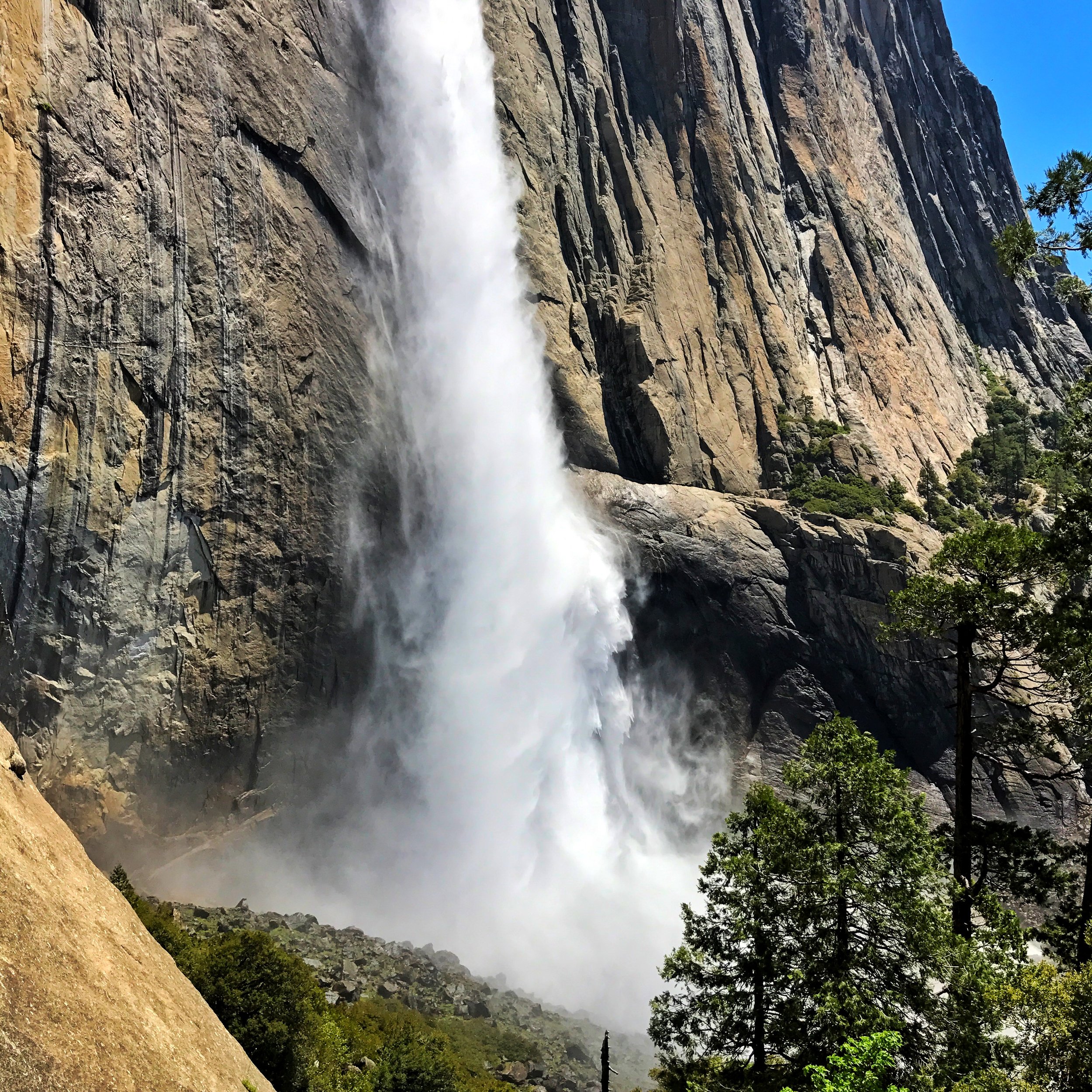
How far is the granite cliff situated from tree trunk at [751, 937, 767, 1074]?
2135 centimetres

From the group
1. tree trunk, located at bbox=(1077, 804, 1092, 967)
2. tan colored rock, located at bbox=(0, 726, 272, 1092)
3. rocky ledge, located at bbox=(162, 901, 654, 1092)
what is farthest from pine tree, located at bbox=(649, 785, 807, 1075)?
rocky ledge, located at bbox=(162, 901, 654, 1092)

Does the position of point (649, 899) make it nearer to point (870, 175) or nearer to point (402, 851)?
point (402, 851)

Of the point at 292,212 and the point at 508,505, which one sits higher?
the point at 292,212

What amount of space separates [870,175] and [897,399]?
23345 mm

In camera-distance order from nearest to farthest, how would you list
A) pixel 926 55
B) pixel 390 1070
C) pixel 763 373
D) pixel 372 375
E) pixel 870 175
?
1. pixel 390 1070
2. pixel 372 375
3. pixel 763 373
4. pixel 870 175
5. pixel 926 55

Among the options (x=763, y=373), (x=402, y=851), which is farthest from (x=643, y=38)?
(x=402, y=851)

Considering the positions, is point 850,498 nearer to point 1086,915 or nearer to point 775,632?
point 775,632

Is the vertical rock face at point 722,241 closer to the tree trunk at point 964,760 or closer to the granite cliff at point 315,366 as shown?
the granite cliff at point 315,366

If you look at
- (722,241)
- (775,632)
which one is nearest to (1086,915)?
(775,632)

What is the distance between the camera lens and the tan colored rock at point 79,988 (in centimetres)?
511

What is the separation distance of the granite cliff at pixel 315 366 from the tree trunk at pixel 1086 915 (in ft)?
81.4

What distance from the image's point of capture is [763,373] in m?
50.2

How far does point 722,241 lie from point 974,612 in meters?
44.2

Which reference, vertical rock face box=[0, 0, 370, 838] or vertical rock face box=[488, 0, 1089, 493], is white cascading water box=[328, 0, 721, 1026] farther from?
vertical rock face box=[0, 0, 370, 838]
